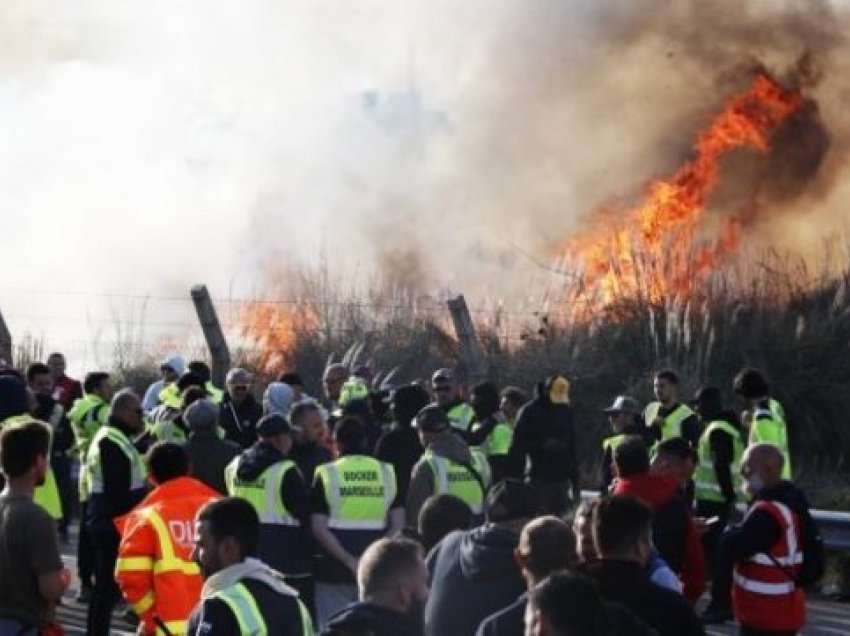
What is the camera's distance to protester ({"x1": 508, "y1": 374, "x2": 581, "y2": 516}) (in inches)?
620

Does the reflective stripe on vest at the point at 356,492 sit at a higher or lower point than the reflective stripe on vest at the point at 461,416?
lower

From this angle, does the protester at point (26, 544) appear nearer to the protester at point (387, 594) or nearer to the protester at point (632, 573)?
the protester at point (387, 594)

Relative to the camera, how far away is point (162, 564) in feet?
31.8

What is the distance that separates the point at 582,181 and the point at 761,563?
21.6 meters

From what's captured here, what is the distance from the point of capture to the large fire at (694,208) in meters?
26.1

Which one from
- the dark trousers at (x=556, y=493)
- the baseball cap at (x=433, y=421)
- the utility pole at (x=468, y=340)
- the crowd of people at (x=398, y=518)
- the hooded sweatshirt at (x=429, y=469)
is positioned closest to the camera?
the crowd of people at (x=398, y=518)

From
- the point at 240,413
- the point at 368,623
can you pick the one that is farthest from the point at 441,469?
the point at 368,623

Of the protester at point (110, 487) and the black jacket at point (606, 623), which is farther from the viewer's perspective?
the protester at point (110, 487)

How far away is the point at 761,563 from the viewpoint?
10.5m

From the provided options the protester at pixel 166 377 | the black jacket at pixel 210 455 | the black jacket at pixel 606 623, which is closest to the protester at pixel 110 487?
the black jacket at pixel 210 455

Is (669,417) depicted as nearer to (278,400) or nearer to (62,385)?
(278,400)

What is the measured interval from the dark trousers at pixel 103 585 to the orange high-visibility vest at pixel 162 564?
11.7ft

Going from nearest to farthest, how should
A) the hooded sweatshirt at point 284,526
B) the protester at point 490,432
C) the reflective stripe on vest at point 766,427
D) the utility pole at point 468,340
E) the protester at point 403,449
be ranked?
the hooded sweatshirt at point 284,526 → the protester at point 403,449 → the reflective stripe on vest at point 766,427 → the protester at point 490,432 → the utility pole at point 468,340

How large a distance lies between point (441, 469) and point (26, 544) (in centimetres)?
414
